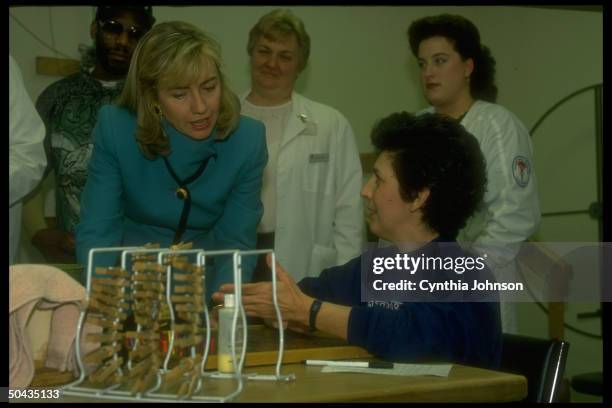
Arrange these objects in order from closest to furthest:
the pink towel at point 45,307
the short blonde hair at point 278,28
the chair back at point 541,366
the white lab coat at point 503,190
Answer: the pink towel at point 45,307
the chair back at point 541,366
the white lab coat at point 503,190
the short blonde hair at point 278,28

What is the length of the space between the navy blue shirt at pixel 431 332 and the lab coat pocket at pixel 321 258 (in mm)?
851

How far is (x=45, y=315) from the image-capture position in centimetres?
114

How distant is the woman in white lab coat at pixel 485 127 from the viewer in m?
2.07

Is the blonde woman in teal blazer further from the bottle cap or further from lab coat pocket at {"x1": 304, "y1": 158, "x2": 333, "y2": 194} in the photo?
lab coat pocket at {"x1": 304, "y1": 158, "x2": 333, "y2": 194}

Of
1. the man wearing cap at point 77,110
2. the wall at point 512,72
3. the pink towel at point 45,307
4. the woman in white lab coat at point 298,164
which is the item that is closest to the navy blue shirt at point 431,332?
the pink towel at point 45,307

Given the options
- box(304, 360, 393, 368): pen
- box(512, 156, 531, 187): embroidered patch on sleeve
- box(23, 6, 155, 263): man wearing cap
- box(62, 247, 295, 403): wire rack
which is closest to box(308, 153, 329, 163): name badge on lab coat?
box(512, 156, 531, 187): embroidered patch on sleeve

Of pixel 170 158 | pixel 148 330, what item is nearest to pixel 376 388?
pixel 148 330

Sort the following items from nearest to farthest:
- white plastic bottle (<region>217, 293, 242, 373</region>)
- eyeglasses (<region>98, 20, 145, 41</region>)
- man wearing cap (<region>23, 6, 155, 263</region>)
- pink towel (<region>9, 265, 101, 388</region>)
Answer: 1. pink towel (<region>9, 265, 101, 388</region>)
2. white plastic bottle (<region>217, 293, 242, 373</region>)
3. man wearing cap (<region>23, 6, 155, 263</region>)
4. eyeglasses (<region>98, 20, 145, 41</region>)

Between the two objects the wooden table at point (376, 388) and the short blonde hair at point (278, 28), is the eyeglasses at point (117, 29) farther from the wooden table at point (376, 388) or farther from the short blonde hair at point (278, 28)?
the wooden table at point (376, 388)

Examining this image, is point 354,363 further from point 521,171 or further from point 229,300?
point 521,171

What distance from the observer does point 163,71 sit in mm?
1555

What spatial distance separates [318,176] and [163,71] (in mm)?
860

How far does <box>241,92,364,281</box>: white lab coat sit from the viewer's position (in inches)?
90.3

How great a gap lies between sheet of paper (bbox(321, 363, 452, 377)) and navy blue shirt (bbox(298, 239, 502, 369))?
66 millimetres
